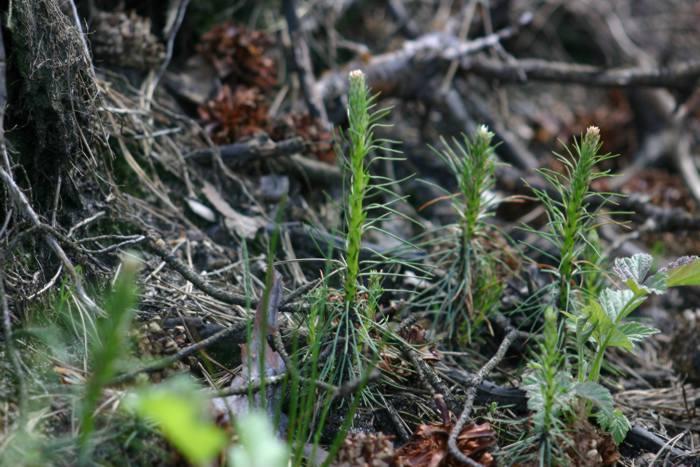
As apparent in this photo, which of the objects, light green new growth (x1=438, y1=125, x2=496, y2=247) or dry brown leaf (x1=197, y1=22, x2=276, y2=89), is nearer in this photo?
light green new growth (x1=438, y1=125, x2=496, y2=247)

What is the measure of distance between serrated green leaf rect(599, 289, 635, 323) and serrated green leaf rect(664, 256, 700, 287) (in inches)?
5.0

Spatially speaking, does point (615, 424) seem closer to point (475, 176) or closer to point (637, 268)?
point (637, 268)

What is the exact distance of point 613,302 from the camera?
2.08 metres

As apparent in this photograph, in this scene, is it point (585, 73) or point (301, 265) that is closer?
point (301, 265)

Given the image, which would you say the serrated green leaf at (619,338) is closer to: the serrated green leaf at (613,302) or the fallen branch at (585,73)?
the serrated green leaf at (613,302)

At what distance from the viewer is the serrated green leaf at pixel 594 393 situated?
6.33 ft

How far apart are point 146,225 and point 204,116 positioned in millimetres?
831

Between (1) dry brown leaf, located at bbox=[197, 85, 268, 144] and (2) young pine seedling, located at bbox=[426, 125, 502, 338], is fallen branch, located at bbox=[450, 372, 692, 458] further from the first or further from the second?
(1) dry brown leaf, located at bbox=[197, 85, 268, 144]

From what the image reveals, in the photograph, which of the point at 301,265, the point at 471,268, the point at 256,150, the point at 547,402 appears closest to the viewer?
the point at 547,402

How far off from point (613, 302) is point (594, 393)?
1.01ft

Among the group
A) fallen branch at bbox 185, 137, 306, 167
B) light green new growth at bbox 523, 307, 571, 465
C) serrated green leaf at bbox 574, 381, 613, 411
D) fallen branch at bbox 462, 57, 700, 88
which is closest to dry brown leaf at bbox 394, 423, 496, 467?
light green new growth at bbox 523, 307, 571, 465

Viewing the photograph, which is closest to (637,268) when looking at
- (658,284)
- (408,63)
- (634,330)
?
(658,284)

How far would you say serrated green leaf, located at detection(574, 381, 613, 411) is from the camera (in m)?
1.93

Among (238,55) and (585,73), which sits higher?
(238,55)
